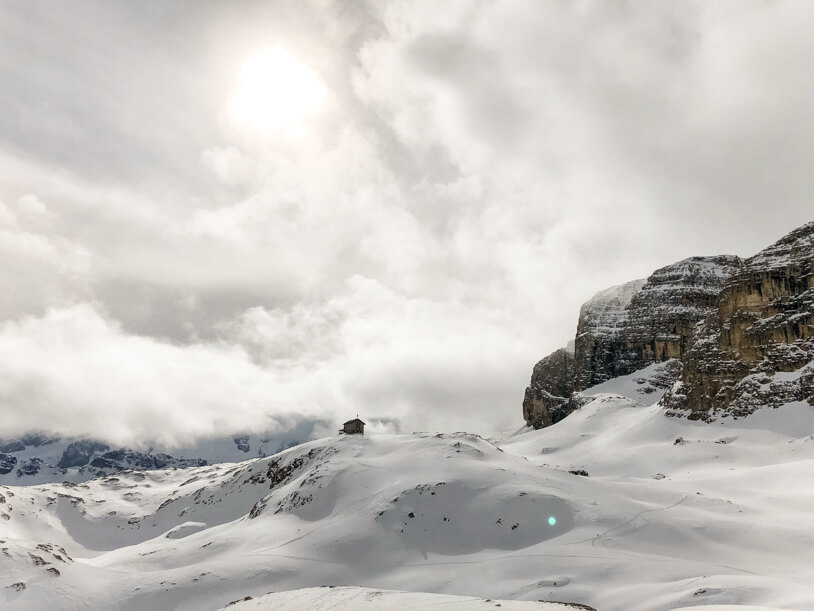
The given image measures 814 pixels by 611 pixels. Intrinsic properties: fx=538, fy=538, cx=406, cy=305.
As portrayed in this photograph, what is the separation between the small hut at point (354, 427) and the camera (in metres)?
88.6

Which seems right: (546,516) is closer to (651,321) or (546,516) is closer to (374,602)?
(374,602)

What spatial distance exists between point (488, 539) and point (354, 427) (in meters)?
46.1

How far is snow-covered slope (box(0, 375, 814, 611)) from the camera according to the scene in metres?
34.3

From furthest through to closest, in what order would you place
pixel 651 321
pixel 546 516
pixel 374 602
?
pixel 651 321 → pixel 546 516 → pixel 374 602

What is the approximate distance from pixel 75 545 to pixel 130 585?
295 feet

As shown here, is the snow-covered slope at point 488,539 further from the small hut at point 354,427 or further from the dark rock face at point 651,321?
the dark rock face at point 651,321

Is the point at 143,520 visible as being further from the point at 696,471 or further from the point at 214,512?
the point at 696,471

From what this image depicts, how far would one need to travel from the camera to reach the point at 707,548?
3878 centimetres

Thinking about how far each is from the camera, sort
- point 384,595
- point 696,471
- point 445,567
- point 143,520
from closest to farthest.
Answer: point 384,595, point 445,567, point 696,471, point 143,520

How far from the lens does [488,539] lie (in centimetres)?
4606

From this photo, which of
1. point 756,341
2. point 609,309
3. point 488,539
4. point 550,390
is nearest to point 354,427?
point 488,539

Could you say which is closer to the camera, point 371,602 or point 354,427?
point 371,602

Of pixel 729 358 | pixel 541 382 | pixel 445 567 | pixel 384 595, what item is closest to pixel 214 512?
pixel 445 567

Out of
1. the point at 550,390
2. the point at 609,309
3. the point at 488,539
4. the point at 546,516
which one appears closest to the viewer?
the point at 488,539
